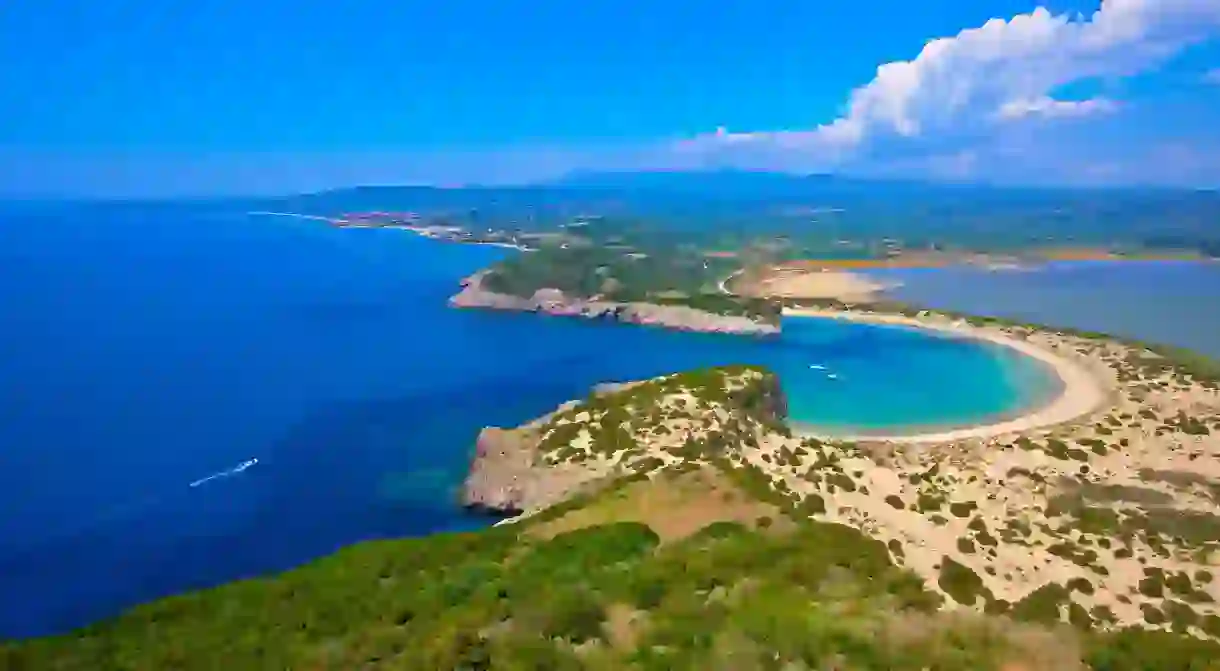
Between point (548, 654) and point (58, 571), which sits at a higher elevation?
point (548, 654)

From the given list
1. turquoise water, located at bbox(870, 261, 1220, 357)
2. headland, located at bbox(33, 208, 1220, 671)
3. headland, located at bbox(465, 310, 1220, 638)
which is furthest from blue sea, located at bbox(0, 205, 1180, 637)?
turquoise water, located at bbox(870, 261, 1220, 357)

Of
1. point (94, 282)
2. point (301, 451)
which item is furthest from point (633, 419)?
point (94, 282)

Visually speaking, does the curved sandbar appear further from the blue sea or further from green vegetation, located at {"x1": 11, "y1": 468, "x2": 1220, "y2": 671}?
green vegetation, located at {"x1": 11, "y1": 468, "x2": 1220, "y2": 671}

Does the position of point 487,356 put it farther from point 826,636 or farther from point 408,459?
point 826,636

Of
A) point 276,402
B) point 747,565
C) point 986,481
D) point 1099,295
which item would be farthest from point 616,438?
point 1099,295

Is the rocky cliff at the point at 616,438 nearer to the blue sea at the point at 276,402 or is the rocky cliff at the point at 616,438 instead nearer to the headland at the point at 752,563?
the headland at the point at 752,563

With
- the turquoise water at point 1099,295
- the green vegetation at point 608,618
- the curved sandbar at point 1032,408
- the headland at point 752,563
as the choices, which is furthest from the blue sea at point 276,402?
the turquoise water at point 1099,295
